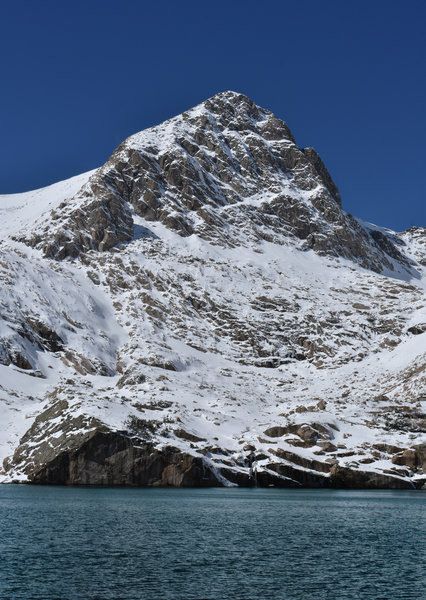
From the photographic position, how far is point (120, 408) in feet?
422

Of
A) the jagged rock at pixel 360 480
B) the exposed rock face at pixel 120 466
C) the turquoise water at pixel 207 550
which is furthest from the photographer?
the jagged rock at pixel 360 480

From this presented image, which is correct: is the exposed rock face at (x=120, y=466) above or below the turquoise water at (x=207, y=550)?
above

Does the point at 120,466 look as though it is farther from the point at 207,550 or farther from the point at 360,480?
the point at 207,550

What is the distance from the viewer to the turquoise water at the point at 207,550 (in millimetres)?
38406

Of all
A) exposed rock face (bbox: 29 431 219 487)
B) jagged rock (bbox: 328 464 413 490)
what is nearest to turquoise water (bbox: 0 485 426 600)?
exposed rock face (bbox: 29 431 219 487)

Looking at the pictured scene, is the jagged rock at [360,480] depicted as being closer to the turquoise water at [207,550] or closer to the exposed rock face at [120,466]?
the exposed rock face at [120,466]

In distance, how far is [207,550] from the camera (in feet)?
166

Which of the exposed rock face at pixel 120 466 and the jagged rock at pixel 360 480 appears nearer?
the exposed rock face at pixel 120 466

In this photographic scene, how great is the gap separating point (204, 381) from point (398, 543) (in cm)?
14275

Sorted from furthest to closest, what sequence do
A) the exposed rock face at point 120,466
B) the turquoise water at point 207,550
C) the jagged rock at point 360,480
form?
the jagged rock at point 360,480, the exposed rock face at point 120,466, the turquoise water at point 207,550

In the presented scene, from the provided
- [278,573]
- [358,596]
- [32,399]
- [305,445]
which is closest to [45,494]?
[305,445]

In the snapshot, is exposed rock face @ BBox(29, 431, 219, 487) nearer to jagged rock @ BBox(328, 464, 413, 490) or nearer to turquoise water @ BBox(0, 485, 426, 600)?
jagged rock @ BBox(328, 464, 413, 490)

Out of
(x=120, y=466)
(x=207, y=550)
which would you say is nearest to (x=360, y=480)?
(x=120, y=466)

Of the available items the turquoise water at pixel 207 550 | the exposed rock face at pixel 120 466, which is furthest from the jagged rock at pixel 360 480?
the turquoise water at pixel 207 550
